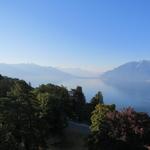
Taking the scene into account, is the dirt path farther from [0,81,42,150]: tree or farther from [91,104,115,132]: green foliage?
[0,81,42,150]: tree

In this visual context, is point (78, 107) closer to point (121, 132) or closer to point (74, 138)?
point (74, 138)

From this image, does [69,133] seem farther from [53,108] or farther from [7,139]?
[7,139]

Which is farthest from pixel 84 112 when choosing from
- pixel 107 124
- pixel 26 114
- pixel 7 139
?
pixel 7 139

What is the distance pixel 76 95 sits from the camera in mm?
60031

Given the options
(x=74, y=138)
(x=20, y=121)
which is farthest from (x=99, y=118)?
(x=20, y=121)

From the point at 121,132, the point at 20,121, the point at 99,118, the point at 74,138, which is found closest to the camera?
the point at 20,121

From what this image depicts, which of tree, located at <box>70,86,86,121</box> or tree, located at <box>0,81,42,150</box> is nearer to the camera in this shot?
tree, located at <box>0,81,42,150</box>

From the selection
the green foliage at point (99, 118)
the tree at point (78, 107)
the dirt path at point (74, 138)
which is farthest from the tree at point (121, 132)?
the tree at point (78, 107)

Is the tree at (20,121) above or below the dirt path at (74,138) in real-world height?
above

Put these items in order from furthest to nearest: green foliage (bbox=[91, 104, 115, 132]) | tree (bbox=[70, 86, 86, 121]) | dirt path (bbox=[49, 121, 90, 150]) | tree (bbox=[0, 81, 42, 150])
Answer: tree (bbox=[70, 86, 86, 121]) → dirt path (bbox=[49, 121, 90, 150]) → green foliage (bbox=[91, 104, 115, 132]) → tree (bbox=[0, 81, 42, 150])

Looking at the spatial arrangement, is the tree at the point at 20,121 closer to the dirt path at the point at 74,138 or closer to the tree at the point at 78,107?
the dirt path at the point at 74,138

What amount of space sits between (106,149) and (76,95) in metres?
29.9

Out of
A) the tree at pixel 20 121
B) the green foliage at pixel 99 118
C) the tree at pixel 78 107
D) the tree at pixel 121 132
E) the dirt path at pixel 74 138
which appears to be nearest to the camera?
the tree at pixel 20 121

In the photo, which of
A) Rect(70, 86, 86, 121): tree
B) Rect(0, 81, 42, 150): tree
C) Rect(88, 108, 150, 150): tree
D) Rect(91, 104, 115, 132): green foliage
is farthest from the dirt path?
Rect(70, 86, 86, 121): tree
